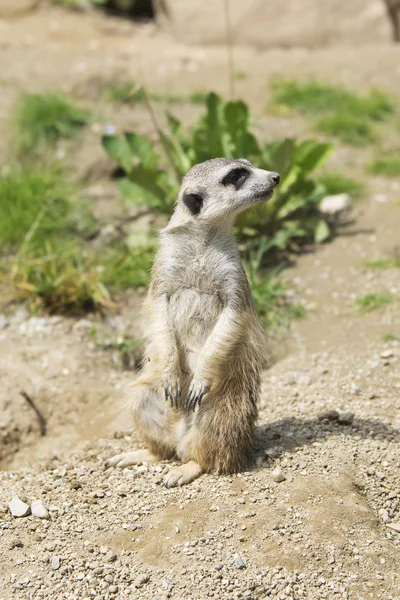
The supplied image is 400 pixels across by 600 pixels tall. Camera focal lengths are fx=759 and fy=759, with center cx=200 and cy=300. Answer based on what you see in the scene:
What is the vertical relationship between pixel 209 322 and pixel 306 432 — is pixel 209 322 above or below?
above

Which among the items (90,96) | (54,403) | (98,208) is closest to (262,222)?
(98,208)

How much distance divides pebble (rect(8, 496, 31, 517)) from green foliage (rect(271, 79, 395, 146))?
15.3ft

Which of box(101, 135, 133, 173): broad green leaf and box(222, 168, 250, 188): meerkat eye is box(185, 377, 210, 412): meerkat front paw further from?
box(101, 135, 133, 173): broad green leaf

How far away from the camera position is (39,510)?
9.34 ft

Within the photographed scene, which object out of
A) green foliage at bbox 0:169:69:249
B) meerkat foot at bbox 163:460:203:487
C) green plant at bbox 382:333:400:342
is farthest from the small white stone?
meerkat foot at bbox 163:460:203:487

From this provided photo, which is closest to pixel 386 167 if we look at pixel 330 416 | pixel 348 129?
pixel 348 129

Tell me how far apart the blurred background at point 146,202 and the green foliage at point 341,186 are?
0.02 m

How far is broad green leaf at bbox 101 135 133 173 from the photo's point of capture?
509cm

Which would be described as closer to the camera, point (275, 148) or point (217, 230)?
point (217, 230)

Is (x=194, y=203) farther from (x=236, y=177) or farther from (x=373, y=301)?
(x=373, y=301)

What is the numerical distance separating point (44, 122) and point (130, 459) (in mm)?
3810

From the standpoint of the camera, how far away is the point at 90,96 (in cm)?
723

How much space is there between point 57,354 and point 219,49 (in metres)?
5.92

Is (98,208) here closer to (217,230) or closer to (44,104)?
(44,104)
